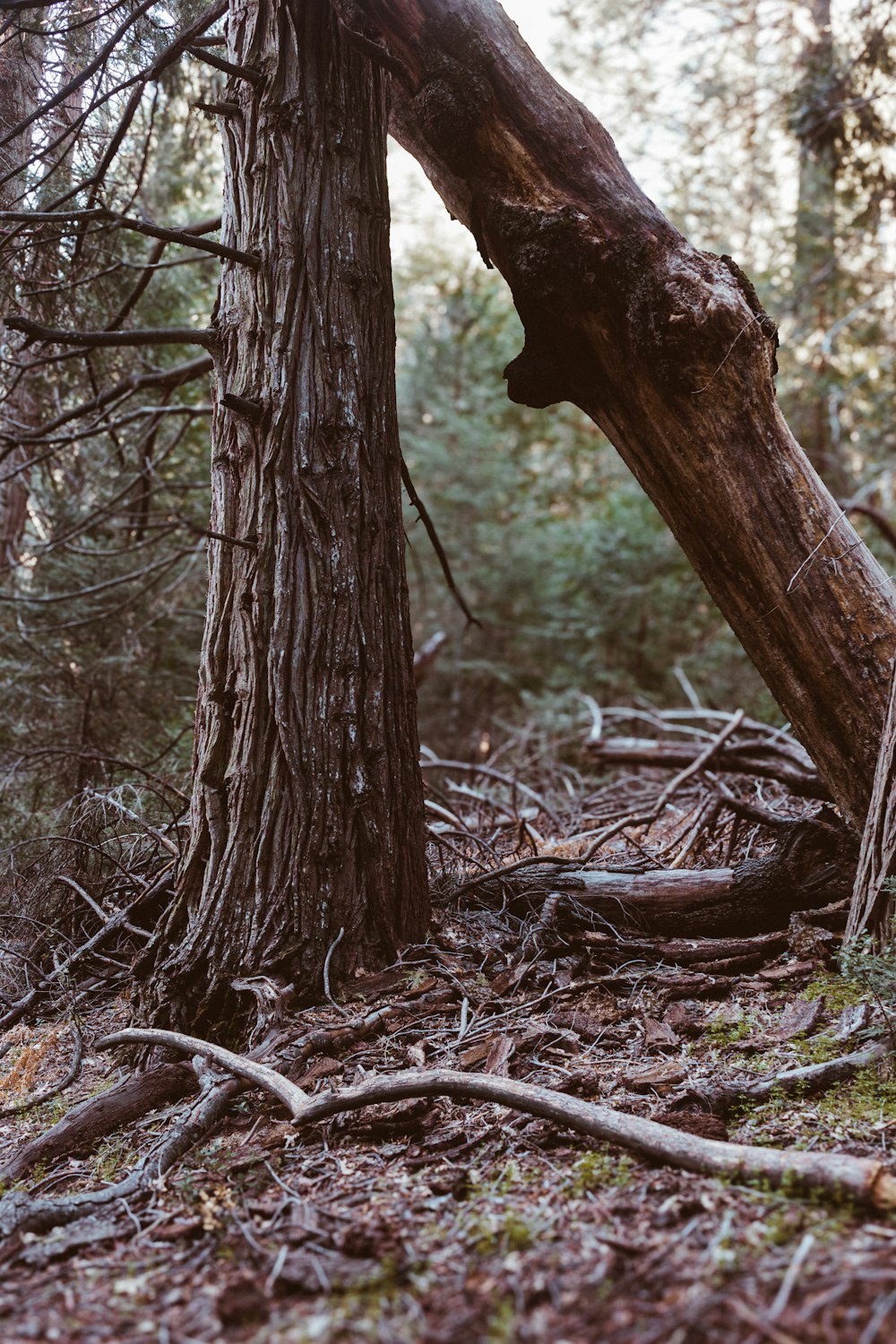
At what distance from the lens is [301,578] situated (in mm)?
3244

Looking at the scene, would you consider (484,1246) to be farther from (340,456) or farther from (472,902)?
(340,456)

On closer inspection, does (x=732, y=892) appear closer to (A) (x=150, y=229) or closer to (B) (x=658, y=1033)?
(B) (x=658, y=1033)

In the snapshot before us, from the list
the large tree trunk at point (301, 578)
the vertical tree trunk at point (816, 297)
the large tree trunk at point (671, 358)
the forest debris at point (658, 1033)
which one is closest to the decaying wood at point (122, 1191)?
the large tree trunk at point (301, 578)

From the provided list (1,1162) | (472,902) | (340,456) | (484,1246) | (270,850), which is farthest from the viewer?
(472,902)

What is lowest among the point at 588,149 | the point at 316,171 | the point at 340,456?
the point at 340,456

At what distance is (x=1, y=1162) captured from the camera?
8.47ft

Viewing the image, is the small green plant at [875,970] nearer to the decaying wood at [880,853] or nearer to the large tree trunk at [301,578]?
the decaying wood at [880,853]

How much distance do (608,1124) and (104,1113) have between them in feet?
4.98

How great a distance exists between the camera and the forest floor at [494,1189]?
5.07ft

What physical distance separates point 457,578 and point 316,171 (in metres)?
10.5

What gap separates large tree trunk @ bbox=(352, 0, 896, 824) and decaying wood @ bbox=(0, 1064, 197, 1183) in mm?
2452

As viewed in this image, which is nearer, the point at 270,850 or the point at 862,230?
the point at 270,850

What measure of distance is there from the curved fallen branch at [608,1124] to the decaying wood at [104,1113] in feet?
0.37

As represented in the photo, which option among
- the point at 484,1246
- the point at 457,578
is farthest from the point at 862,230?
the point at 484,1246
